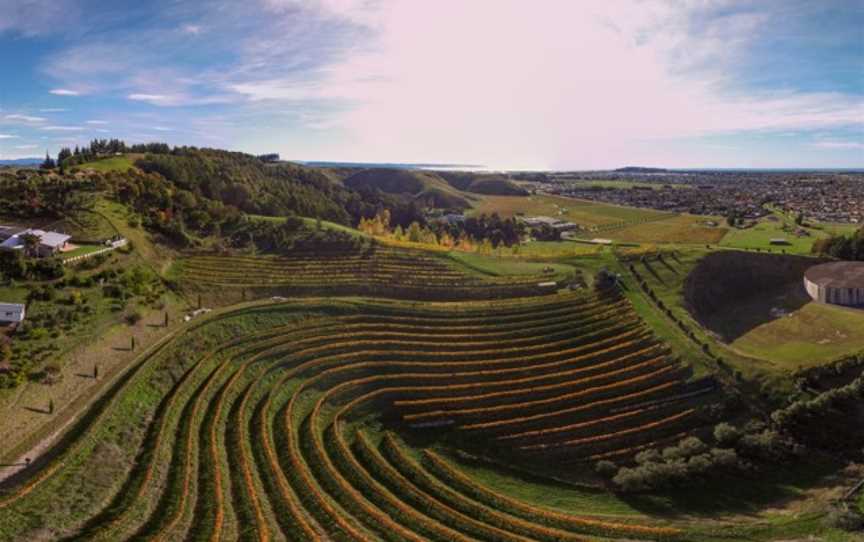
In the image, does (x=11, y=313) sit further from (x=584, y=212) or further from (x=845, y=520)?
(x=584, y=212)

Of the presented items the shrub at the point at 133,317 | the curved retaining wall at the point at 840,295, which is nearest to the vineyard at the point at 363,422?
the shrub at the point at 133,317

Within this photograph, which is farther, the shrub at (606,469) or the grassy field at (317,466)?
the shrub at (606,469)

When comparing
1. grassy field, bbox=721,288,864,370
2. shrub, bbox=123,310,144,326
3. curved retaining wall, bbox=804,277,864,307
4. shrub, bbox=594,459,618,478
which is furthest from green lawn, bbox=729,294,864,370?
shrub, bbox=123,310,144,326

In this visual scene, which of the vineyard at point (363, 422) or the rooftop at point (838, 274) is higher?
the rooftop at point (838, 274)

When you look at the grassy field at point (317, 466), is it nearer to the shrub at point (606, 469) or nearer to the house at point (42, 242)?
the shrub at point (606, 469)

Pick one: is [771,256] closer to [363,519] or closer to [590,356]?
[590,356]

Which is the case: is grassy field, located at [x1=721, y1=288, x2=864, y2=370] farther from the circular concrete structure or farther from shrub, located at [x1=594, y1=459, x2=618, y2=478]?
shrub, located at [x1=594, y1=459, x2=618, y2=478]

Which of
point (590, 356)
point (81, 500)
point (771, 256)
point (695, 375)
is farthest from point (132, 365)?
point (771, 256)

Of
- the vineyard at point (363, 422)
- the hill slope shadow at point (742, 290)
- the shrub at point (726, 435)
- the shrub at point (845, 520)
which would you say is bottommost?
the shrub at point (845, 520)
